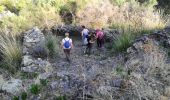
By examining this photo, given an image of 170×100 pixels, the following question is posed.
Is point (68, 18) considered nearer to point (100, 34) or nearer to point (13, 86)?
point (100, 34)

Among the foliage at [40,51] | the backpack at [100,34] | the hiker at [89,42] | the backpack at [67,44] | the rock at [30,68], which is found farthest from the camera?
the backpack at [100,34]

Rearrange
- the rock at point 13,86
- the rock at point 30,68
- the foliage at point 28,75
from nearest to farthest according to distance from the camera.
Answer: the rock at point 13,86 < the foliage at point 28,75 < the rock at point 30,68

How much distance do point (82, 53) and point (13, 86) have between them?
5.20 meters

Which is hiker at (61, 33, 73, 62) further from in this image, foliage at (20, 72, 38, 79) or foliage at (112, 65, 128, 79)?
foliage at (112, 65, 128, 79)

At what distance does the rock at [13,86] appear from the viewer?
1019 centimetres

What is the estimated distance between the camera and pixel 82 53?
606 inches

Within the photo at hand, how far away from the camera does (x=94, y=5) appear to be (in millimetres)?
19031

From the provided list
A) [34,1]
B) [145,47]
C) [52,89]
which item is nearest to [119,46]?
[145,47]

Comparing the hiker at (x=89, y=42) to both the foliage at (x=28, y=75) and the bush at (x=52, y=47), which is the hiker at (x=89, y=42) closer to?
the bush at (x=52, y=47)

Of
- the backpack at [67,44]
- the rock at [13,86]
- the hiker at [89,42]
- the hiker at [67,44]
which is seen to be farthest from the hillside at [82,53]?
the backpack at [67,44]

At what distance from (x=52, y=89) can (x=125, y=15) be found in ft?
31.5

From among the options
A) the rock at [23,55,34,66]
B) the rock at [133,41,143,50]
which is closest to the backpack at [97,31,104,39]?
the rock at [133,41,143,50]

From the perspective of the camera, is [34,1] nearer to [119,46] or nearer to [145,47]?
[119,46]

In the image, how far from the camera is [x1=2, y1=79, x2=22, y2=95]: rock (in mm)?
10189
